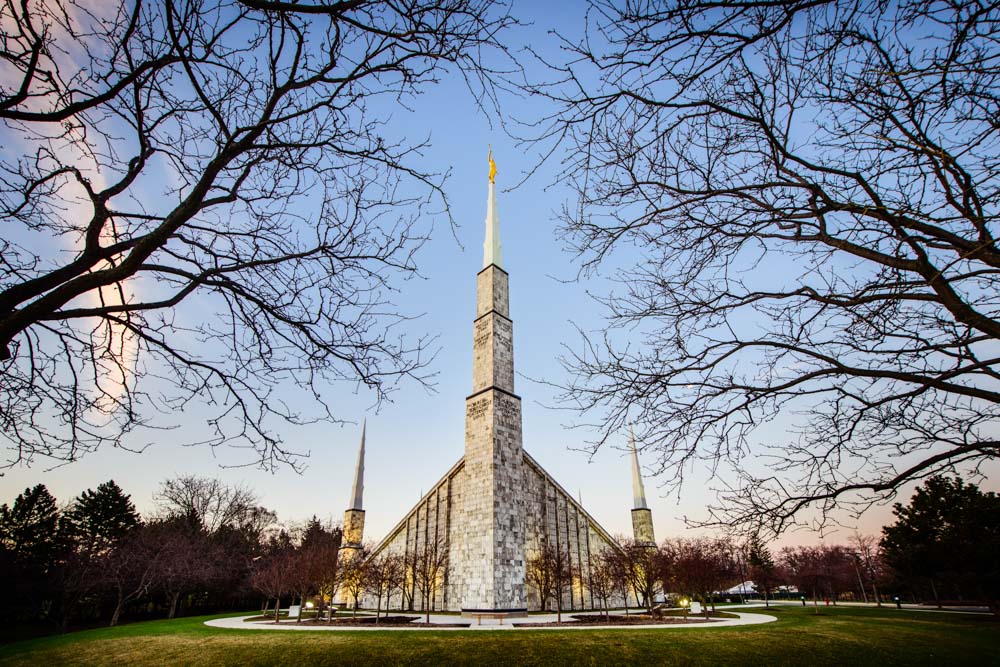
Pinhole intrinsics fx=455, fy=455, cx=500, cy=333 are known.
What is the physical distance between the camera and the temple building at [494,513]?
2155 centimetres

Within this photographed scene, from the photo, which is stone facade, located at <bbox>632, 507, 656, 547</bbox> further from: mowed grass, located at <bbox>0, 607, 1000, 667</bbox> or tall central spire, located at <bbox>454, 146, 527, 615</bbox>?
mowed grass, located at <bbox>0, 607, 1000, 667</bbox>

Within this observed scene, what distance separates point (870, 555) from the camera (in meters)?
52.2

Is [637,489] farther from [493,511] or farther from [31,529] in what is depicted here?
[31,529]

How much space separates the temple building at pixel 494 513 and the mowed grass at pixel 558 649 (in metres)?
7.61

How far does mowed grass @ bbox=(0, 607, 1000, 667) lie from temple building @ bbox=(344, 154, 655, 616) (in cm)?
761

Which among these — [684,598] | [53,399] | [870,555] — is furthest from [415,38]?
[870,555]

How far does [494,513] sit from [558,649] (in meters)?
10.5

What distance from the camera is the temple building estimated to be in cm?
2155

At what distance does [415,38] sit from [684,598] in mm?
35916

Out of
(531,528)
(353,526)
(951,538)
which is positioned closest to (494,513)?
(531,528)

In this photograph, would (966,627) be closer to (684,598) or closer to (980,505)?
(980,505)

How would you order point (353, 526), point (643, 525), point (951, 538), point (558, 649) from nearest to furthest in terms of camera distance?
point (558, 649), point (951, 538), point (643, 525), point (353, 526)

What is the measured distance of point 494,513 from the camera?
21.7 m

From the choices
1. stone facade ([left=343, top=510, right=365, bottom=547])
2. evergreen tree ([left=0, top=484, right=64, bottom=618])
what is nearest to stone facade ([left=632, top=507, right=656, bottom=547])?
stone facade ([left=343, top=510, right=365, bottom=547])
